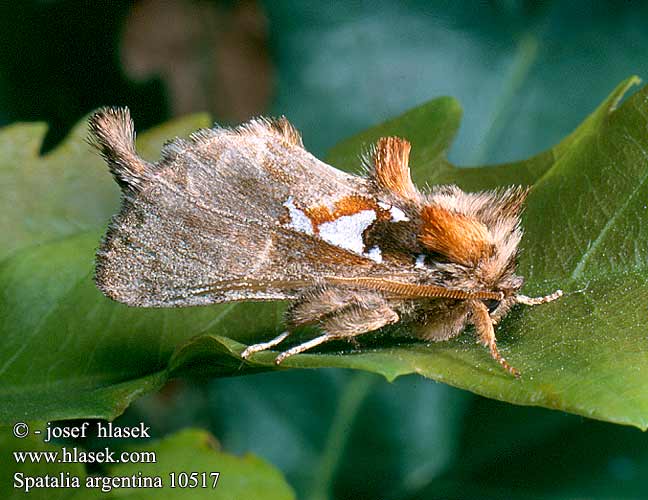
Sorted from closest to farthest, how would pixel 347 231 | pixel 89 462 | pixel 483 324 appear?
pixel 483 324 < pixel 347 231 < pixel 89 462

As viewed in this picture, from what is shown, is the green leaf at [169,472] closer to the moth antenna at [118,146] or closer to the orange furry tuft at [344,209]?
the moth antenna at [118,146]

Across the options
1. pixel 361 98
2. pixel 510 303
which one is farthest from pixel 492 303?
pixel 361 98

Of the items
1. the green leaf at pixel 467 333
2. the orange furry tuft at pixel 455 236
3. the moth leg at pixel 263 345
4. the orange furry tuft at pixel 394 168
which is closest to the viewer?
the green leaf at pixel 467 333

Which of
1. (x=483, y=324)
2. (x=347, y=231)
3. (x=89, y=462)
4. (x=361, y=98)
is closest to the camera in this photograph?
(x=483, y=324)

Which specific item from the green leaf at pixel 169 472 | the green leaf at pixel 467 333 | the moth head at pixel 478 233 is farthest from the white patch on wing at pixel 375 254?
the green leaf at pixel 169 472

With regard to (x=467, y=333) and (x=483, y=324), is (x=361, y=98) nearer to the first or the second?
(x=467, y=333)

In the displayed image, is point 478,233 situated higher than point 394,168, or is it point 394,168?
point 394,168

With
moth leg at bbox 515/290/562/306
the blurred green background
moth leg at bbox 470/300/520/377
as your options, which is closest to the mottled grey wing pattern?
moth leg at bbox 470/300/520/377

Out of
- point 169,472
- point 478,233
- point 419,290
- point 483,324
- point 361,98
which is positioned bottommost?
point 169,472

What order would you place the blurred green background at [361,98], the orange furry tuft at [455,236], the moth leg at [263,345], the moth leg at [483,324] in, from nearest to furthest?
the moth leg at [263,345], the moth leg at [483,324], the orange furry tuft at [455,236], the blurred green background at [361,98]
